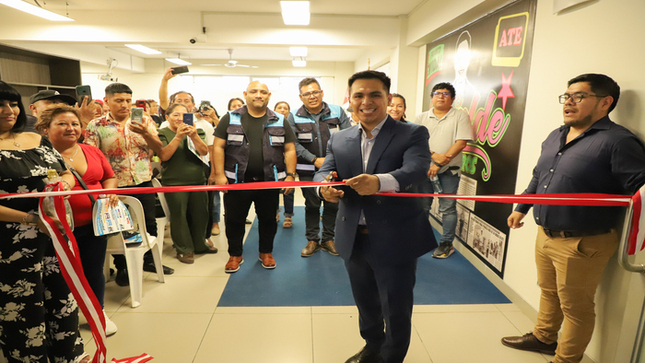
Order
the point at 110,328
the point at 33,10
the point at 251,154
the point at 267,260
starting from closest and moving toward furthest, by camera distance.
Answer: the point at 110,328
the point at 251,154
the point at 267,260
the point at 33,10

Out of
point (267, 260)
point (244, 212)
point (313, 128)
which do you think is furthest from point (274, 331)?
point (313, 128)

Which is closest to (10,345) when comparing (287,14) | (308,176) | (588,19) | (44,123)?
(44,123)

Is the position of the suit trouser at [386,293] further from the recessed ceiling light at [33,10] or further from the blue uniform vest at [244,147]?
the recessed ceiling light at [33,10]

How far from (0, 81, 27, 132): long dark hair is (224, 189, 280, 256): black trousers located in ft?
5.27

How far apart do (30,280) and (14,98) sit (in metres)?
0.83

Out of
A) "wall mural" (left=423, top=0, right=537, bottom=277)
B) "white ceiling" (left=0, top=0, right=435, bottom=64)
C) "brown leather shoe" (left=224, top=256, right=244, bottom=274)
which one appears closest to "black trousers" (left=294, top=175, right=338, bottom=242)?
"brown leather shoe" (left=224, top=256, right=244, bottom=274)

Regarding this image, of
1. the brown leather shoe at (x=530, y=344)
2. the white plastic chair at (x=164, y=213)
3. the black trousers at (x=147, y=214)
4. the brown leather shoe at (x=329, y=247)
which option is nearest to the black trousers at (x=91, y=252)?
the black trousers at (x=147, y=214)

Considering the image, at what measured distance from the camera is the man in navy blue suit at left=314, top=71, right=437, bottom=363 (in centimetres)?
154

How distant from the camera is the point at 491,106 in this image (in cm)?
315

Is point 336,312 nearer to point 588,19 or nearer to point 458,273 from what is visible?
point 458,273

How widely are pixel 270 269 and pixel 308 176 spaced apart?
104cm

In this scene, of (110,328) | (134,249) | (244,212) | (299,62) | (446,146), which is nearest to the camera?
(110,328)

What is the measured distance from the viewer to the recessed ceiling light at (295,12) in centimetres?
464

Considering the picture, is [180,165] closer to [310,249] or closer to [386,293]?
[310,249]
